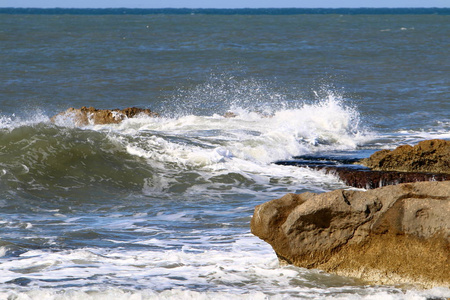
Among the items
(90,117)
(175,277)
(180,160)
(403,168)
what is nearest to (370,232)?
(175,277)

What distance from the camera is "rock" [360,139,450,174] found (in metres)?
8.22

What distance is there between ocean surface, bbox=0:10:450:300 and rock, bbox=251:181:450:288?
12 cm

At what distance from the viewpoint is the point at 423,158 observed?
27.2 feet

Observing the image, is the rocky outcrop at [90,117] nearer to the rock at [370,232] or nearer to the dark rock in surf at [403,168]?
the dark rock in surf at [403,168]

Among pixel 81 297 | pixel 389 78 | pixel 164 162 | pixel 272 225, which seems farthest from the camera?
pixel 389 78

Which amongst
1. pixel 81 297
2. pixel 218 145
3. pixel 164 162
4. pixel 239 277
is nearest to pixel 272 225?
pixel 239 277

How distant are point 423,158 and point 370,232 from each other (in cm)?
416

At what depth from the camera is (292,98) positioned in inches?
692

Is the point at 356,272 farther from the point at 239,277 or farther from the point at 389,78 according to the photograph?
the point at 389,78

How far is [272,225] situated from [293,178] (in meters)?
4.17

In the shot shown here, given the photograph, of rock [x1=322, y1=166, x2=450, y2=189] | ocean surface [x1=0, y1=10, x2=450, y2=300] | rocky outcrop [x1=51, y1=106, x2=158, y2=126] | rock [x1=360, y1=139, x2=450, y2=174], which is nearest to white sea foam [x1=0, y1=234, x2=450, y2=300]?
ocean surface [x1=0, y1=10, x2=450, y2=300]

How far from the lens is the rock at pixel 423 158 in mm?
8219

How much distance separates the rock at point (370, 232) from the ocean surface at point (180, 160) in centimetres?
12

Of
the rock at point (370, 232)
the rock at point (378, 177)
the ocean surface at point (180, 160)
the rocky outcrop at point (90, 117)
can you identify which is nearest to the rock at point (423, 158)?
the rock at point (378, 177)
